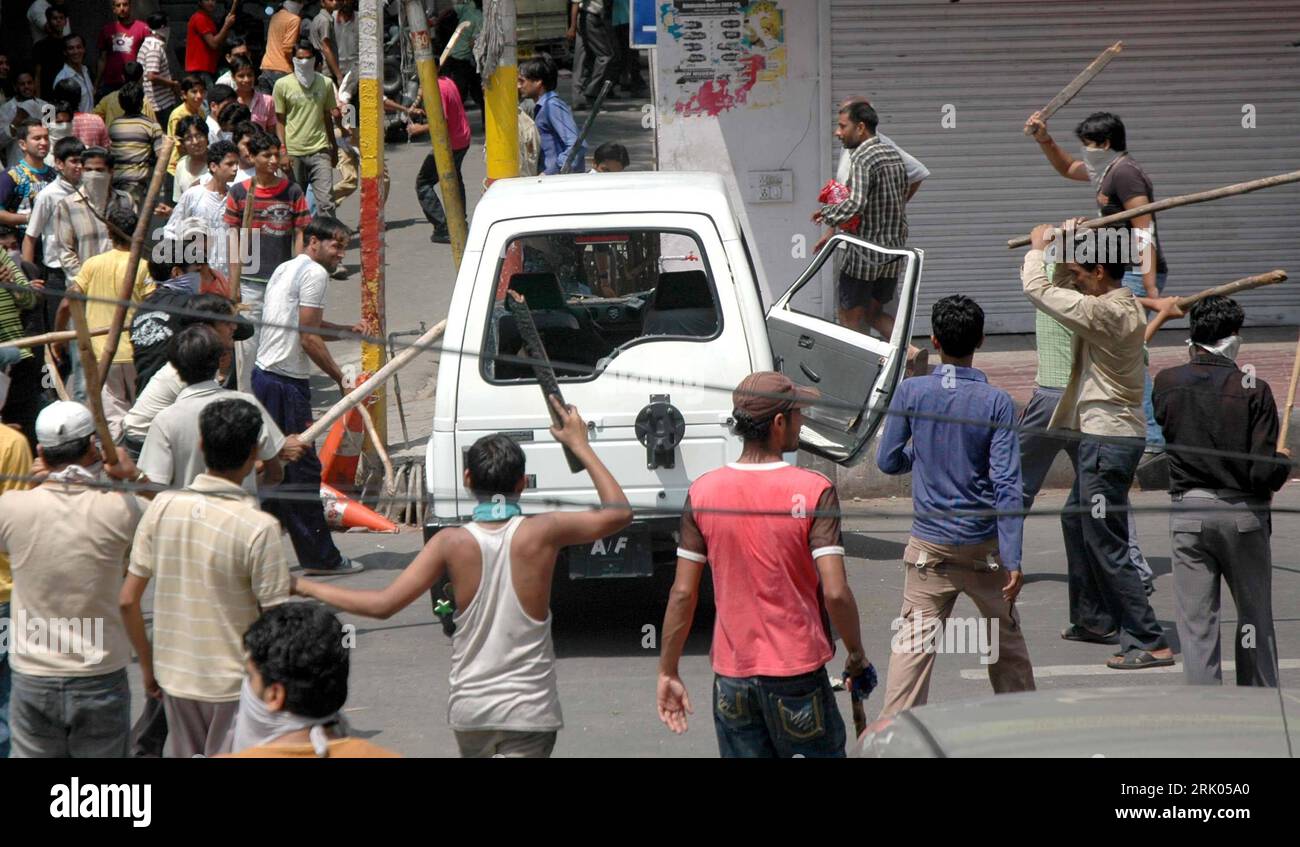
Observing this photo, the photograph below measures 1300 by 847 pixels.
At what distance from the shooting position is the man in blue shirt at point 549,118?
507 inches

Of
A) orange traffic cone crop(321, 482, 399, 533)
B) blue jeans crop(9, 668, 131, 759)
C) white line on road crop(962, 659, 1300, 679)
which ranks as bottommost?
white line on road crop(962, 659, 1300, 679)

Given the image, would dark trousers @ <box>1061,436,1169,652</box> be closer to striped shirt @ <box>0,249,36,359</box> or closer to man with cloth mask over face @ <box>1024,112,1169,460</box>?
man with cloth mask over face @ <box>1024,112,1169,460</box>

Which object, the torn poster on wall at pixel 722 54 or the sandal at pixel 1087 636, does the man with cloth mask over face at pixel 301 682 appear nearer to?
the sandal at pixel 1087 636

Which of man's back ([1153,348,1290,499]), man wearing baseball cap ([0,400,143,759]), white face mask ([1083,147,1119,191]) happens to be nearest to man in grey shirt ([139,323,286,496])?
man wearing baseball cap ([0,400,143,759])

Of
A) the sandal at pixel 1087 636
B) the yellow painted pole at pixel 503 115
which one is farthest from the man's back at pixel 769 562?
the yellow painted pole at pixel 503 115

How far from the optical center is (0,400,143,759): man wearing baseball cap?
4152 millimetres

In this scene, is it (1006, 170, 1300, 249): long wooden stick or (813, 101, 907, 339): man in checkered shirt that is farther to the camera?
(813, 101, 907, 339): man in checkered shirt

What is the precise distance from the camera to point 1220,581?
5.31 meters

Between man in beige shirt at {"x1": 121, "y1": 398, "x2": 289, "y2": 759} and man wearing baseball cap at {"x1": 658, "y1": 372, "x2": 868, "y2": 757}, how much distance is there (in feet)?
3.93

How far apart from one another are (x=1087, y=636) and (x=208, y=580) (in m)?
4.09

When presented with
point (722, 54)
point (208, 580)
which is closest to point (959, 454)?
point (208, 580)

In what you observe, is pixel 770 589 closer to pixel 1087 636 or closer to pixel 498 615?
pixel 498 615

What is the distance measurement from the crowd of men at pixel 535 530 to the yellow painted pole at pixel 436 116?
65.9 inches

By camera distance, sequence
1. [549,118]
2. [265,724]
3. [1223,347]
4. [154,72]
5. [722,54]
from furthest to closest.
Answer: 1. [154,72]
2. [549,118]
3. [722,54]
4. [1223,347]
5. [265,724]
